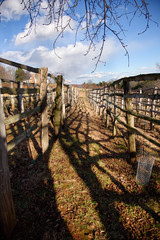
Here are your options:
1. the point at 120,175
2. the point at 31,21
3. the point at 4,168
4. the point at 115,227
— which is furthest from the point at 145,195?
the point at 31,21

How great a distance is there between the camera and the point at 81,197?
7.11 ft

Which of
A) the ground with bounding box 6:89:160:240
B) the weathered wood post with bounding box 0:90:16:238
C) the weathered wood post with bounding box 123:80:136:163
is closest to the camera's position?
the weathered wood post with bounding box 0:90:16:238

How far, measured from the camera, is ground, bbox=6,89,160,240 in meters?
1.65

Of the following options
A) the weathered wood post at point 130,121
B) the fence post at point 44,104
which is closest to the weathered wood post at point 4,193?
the fence post at point 44,104

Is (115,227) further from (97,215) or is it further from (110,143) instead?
(110,143)

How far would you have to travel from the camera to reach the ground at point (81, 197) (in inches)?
65.0

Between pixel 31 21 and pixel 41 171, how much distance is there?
277 centimetres

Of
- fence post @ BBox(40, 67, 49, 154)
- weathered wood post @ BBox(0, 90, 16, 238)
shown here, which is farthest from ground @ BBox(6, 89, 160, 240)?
fence post @ BBox(40, 67, 49, 154)

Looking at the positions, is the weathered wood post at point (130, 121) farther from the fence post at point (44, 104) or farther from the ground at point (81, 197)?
the fence post at point (44, 104)

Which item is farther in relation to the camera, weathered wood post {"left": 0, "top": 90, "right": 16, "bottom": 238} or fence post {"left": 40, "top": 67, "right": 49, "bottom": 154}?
fence post {"left": 40, "top": 67, "right": 49, "bottom": 154}

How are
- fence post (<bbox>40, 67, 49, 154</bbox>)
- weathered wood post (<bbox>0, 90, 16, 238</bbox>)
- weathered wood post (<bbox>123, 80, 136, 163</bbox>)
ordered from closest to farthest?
weathered wood post (<bbox>0, 90, 16, 238</bbox>) < fence post (<bbox>40, 67, 49, 154</bbox>) < weathered wood post (<bbox>123, 80, 136, 163</bbox>)

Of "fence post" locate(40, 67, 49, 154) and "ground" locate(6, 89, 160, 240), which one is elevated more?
"fence post" locate(40, 67, 49, 154)

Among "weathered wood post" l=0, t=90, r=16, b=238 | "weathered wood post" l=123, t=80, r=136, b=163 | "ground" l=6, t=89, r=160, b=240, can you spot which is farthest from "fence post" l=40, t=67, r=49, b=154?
"weathered wood post" l=123, t=80, r=136, b=163

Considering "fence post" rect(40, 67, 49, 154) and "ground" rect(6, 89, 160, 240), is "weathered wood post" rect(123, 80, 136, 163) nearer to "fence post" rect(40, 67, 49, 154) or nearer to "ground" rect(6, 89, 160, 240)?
"ground" rect(6, 89, 160, 240)
